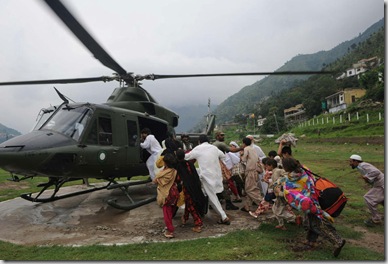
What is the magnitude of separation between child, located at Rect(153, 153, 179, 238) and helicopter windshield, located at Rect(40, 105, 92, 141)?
2.31 meters

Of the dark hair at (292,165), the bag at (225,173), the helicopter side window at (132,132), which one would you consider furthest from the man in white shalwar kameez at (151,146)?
the dark hair at (292,165)

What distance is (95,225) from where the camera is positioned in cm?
635

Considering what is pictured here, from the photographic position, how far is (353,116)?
145ft

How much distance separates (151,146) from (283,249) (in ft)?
13.8

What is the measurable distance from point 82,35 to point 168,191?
126 inches

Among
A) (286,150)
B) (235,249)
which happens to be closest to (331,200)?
(235,249)

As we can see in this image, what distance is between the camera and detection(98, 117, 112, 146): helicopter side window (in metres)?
7.23

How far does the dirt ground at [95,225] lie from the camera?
5.38m

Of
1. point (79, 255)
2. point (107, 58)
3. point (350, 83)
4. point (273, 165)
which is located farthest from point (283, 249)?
point (350, 83)

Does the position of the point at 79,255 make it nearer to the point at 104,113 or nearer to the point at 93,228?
the point at 93,228

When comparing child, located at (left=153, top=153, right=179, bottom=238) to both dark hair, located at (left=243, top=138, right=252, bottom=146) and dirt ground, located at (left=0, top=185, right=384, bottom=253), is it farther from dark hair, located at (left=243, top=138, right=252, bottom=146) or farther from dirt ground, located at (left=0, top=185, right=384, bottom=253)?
dark hair, located at (left=243, top=138, right=252, bottom=146)

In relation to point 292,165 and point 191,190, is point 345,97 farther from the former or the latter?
point 292,165

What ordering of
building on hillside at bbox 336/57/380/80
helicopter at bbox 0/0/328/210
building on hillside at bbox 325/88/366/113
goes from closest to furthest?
1. helicopter at bbox 0/0/328/210
2. building on hillside at bbox 325/88/366/113
3. building on hillside at bbox 336/57/380/80

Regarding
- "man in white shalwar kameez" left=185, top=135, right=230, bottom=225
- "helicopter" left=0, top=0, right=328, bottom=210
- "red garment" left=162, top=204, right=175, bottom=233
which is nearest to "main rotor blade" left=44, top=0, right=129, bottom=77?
"helicopter" left=0, top=0, right=328, bottom=210
